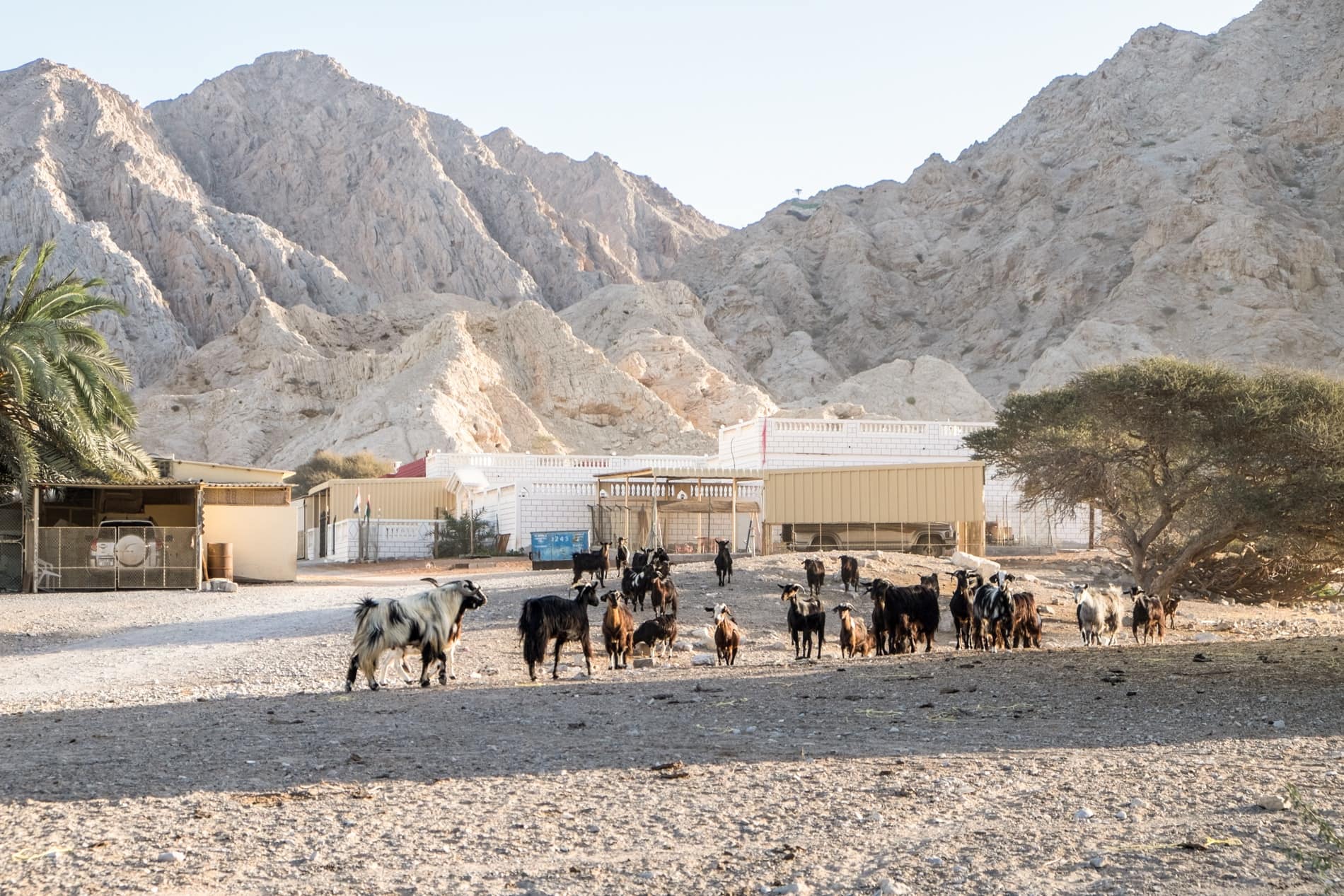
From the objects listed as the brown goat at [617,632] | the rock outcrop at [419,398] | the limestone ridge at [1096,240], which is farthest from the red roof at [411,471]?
the limestone ridge at [1096,240]

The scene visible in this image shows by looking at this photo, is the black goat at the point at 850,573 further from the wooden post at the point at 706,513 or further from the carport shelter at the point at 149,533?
the carport shelter at the point at 149,533

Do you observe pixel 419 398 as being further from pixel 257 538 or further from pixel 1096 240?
pixel 1096 240

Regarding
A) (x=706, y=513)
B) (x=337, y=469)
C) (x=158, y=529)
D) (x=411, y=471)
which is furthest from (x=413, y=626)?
(x=337, y=469)

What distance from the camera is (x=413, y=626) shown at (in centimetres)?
1388

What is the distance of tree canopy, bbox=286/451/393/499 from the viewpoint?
2857 inches

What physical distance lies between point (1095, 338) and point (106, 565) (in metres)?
87.9

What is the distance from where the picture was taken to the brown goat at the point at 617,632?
16.4 m

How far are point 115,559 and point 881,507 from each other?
21.5m

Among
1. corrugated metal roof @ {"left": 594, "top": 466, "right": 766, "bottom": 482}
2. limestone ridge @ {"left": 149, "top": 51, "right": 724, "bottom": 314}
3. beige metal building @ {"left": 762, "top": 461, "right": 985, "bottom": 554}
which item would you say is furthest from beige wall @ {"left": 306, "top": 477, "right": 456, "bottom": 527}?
limestone ridge @ {"left": 149, "top": 51, "right": 724, "bottom": 314}

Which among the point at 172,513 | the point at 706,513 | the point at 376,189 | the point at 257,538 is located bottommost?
the point at 257,538

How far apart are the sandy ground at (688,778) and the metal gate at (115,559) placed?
13.9m

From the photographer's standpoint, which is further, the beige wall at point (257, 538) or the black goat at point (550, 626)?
the beige wall at point (257, 538)

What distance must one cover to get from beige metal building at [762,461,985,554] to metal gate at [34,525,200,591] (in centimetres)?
1760

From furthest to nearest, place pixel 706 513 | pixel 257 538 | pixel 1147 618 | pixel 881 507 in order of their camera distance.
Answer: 1. pixel 706 513
2. pixel 881 507
3. pixel 257 538
4. pixel 1147 618
